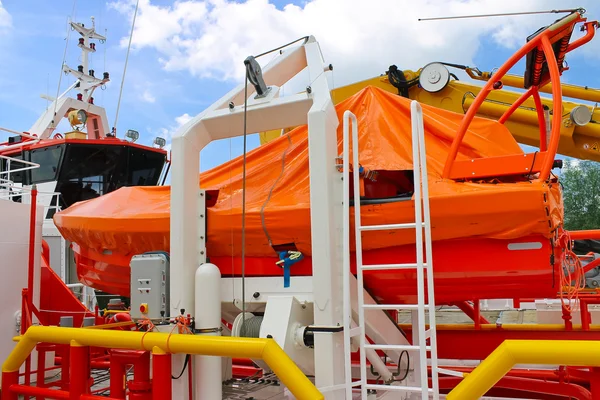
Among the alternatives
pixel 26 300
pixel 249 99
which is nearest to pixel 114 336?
pixel 249 99

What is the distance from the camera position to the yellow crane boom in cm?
623

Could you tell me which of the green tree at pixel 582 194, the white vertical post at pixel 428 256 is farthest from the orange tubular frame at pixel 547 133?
the green tree at pixel 582 194

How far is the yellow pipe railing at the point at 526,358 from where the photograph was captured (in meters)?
2.10

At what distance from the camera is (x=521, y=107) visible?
6781 millimetres

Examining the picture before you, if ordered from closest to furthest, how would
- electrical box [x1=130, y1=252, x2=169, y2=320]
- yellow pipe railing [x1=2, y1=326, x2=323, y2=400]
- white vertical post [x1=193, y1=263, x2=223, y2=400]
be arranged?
1. yellow pipe railing [x1=2, y1=326, x2=323, y2=400]
2. white vertical post [x1=193, y1=263, x2=223, y2=400]
3. electrical box [x1=130, y1=252, x2=169, y2=320]

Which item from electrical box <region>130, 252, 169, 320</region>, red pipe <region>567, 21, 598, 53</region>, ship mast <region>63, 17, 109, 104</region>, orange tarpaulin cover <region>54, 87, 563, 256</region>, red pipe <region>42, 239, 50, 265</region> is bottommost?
electrical box <region>130, 252, 169, 320</region>

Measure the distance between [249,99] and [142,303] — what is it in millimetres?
1570

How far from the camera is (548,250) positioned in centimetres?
306

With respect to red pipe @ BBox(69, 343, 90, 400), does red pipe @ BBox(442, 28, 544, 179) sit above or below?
above

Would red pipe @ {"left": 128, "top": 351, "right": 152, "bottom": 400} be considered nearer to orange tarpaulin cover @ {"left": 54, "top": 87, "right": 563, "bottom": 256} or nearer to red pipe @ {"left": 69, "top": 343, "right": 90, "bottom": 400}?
red pipe @ {"left": 69, "top": 343, "right": 90, "bottom": 400}

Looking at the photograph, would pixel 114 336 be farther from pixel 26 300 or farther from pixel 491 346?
pixel 491 346

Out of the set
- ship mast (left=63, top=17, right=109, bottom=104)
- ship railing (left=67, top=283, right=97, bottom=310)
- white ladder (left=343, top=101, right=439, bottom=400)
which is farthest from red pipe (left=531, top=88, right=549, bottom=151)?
ship mast (left=63, top=17, right=109, bottom=104)

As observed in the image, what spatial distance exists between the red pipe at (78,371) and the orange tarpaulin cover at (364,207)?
0.87 meters

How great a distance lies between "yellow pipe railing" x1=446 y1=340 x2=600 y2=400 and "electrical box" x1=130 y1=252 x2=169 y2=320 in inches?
79.2
